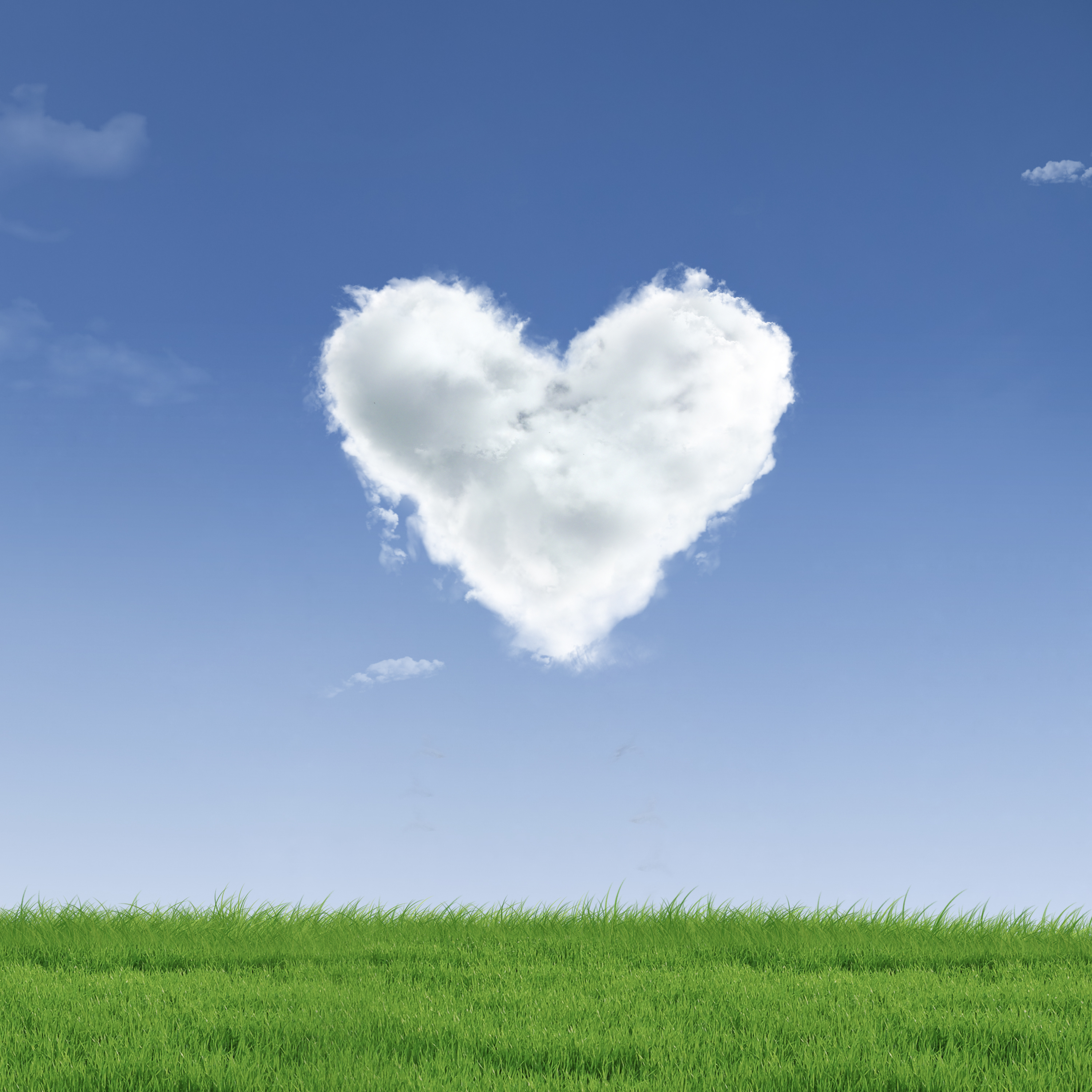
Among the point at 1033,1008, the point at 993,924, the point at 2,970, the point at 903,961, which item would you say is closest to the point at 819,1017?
the point at 1033,1008

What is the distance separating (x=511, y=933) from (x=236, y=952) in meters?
2.78

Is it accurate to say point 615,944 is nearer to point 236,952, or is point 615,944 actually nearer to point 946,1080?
point 236,952

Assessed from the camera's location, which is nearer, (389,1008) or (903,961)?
(389,1008)

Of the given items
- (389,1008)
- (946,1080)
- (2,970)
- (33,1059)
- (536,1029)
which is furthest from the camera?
(2,970)

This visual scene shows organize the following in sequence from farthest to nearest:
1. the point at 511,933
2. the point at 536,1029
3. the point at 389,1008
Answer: the point at 511,933
the point at 389,1008
the point at 536,1029

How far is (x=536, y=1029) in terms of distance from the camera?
6371 millimetres

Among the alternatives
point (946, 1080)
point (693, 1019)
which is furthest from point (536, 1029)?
point (946, 1080)

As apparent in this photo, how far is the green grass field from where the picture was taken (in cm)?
572

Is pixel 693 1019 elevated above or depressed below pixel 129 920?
below

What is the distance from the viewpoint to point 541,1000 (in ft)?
23.5

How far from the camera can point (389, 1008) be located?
694 cm

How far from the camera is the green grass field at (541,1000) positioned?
5.72 m

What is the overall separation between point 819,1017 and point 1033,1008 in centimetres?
172

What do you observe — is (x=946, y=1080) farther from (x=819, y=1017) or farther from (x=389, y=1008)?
(x=389, y=1008)
